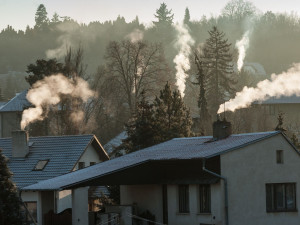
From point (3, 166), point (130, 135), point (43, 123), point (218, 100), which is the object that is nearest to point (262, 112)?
point (218, 100)

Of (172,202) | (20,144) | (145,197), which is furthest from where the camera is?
(20,144)

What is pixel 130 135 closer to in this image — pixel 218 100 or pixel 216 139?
pixel 216 139

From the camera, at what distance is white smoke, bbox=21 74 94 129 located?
3014 inches

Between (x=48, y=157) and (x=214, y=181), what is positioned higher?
(x=48, y=157)

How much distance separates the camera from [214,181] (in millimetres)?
38562

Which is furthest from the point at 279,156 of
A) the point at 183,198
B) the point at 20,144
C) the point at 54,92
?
the point at 54,92

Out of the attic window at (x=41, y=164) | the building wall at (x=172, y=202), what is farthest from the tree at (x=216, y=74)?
the building wall at (x=172, y=202)

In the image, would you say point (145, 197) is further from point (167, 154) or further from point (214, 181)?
point (214, 181)

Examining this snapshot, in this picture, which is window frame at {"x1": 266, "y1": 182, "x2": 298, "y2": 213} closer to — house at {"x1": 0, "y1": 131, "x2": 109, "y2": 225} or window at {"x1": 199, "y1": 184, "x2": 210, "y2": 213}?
window at {"x1": 199, "y1": 184, "x2": 210, "y2": 213}

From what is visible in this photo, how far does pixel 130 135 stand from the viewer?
55219mm

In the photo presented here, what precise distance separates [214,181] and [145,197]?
5.39 metres

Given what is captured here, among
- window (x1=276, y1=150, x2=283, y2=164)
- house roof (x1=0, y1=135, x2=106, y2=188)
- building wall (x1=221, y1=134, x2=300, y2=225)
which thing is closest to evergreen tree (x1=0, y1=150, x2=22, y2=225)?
building wall (x1=221, y1=134, x2=300, y2=225)

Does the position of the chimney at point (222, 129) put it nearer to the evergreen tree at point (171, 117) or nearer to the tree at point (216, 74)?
the evergreen tree at point (171, 117)

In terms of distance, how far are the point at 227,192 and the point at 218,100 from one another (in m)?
54.2
